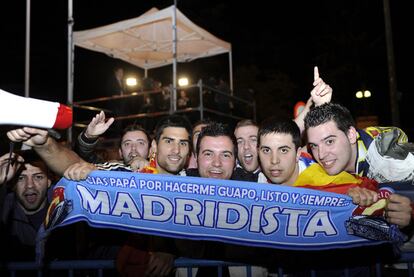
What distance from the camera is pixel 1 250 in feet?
9.72

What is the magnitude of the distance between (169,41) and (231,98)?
320 cm

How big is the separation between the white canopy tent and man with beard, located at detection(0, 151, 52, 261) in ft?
18.9

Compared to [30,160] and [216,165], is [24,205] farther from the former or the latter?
[216,165]

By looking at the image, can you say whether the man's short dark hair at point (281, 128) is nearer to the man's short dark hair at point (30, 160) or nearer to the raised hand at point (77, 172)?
the raised hand at point (77, 172)

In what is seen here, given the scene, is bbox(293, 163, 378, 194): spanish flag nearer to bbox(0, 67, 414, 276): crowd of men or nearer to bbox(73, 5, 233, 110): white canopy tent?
bbox(0, 67, 414, 276): crowd of men

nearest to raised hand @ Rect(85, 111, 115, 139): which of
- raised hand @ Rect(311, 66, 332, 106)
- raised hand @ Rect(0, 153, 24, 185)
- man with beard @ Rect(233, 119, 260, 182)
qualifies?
raised hand @ Rect(0, 153, 24, 185)

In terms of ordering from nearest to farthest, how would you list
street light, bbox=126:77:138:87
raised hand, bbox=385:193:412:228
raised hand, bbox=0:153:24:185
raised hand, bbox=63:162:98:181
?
raised hand, bbox=385:193:412:228 → raised hand, bbox=63:162:98:181 → raised hand, bbox=0:153:24:185 → street light, bbox=126:77:138:87

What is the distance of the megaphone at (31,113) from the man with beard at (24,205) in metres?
1.53

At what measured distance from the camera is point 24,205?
386cm

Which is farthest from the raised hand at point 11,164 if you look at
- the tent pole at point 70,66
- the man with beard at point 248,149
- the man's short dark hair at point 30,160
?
the tent pole at point 70,66

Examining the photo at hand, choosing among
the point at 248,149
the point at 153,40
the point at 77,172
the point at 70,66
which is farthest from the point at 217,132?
the point at 153,40

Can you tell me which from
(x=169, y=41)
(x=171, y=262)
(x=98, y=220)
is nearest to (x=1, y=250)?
(x=98, y=220)

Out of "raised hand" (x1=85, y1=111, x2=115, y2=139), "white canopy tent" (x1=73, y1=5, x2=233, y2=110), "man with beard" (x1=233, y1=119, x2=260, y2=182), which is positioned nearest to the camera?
"raised hand" (x1=85, y1=111, x2=115, y2=139)

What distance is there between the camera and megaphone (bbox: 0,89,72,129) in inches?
69.7
